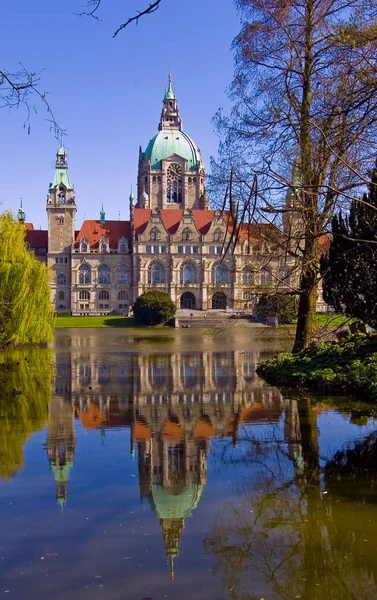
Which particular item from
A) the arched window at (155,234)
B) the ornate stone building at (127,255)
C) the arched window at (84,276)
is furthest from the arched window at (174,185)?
the arched window at (84,276)

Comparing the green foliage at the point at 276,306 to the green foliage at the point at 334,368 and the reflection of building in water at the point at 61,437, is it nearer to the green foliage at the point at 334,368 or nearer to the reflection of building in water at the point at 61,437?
the green foliage at the point at 334,368

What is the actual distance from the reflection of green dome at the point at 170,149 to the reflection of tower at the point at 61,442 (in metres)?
92.2

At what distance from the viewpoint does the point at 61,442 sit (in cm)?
1008

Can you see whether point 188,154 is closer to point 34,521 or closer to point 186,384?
point 186,384

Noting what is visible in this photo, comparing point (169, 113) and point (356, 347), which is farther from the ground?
point (169, 113)

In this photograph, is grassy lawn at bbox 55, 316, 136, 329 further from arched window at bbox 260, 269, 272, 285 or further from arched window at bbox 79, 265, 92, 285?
arched window at bbox 260, 269, 272, 285

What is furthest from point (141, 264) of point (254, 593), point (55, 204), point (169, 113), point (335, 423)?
point (254, 593)

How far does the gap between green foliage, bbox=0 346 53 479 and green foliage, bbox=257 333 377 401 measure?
6259mm

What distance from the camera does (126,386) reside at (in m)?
Result: 16.6

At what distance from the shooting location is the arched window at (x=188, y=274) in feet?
298

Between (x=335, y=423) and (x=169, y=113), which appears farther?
(x=169, y=113)

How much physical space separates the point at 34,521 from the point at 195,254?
8479 cm

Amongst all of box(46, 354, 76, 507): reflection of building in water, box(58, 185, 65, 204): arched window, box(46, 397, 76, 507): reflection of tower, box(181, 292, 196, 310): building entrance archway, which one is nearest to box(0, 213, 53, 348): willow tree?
box(46, 354, 76, 507): reflection of building in water

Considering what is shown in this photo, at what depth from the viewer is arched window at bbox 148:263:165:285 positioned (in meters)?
90.9
